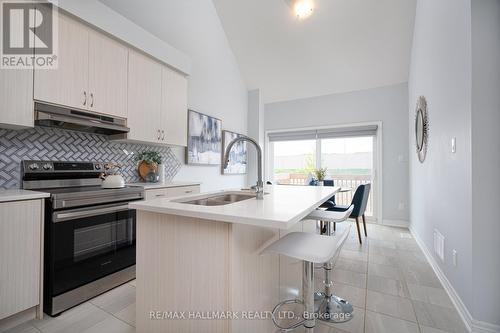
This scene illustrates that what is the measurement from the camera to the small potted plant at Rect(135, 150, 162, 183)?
111 inches

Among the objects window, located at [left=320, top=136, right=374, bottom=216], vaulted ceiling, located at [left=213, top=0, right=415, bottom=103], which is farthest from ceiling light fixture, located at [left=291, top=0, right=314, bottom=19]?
window, located at [left=320, top=136, right=374, bottom=216]

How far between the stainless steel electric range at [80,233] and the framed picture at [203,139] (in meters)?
1.52

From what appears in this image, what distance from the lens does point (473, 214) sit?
4.94 feet

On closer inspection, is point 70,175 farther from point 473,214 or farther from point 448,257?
point 448,257

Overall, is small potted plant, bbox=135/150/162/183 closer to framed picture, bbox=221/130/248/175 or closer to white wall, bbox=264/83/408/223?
framed picture, bbox=221/130/248/175

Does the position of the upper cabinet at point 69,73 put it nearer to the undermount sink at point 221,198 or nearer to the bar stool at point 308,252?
the undermount sink at point 221,198

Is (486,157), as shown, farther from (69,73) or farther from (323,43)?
(323,43)

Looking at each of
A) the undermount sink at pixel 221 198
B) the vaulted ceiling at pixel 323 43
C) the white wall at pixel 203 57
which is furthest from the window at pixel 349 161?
the undermount sink at pixel 221 198

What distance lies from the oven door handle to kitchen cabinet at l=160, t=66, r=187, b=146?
3.46ft

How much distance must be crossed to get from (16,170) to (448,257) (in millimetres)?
3653

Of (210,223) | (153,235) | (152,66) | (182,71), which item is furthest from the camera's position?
(182,71)

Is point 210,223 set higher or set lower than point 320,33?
lower

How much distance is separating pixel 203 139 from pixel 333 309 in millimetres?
3010

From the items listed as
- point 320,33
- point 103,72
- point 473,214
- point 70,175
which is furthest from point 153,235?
point 320,33
